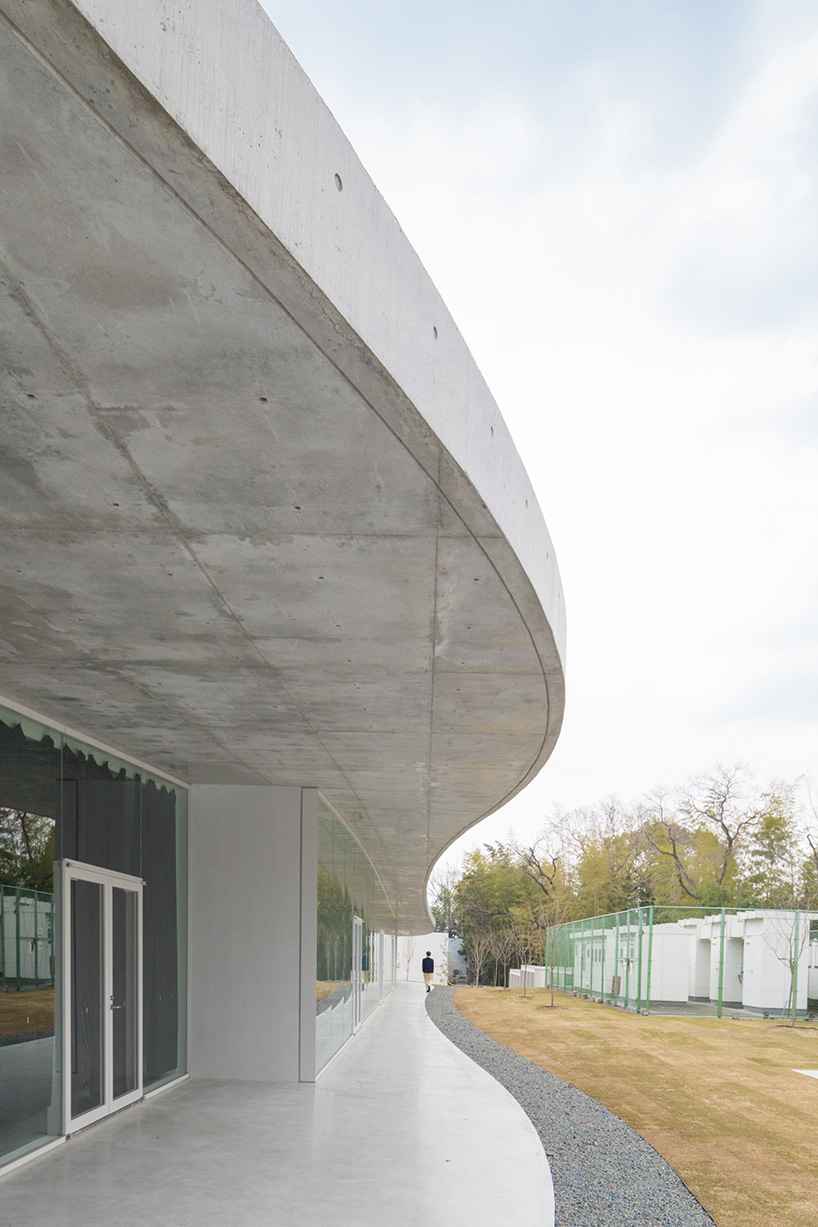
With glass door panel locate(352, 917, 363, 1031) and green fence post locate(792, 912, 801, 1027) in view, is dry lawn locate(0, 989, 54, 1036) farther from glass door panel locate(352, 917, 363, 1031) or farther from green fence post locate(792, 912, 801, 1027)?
green fence post locate(792, 912, 801, 1027)

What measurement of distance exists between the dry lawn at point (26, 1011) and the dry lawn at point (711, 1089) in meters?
4.94

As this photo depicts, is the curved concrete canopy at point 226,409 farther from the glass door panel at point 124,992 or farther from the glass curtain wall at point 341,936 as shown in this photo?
the glass curtain wall at point 341,936

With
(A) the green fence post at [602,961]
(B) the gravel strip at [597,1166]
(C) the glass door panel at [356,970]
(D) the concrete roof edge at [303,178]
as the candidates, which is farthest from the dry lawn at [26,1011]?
(A) the green fence post at [602,961]

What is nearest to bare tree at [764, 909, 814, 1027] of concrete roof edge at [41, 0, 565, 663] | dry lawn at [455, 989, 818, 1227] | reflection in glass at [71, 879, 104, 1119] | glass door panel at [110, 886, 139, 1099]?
dry lawn at [455, 989, 818, 1227]

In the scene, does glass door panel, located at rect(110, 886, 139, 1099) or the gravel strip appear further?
glass door panel, located at rect(110, 886, 139, 1099)

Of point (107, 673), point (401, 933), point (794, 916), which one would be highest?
point (107, 673)

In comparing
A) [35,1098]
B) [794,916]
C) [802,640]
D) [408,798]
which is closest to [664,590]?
[802,640]

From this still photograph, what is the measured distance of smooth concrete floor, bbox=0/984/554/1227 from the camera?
6.40 m

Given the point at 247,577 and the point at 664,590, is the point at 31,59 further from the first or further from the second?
the point at 664,590

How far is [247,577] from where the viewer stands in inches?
199

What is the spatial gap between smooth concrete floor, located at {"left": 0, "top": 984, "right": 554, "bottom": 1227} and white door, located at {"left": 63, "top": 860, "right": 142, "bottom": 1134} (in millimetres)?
Result: 278

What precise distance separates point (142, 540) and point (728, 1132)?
347 inches

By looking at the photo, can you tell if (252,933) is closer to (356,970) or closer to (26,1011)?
(26,1011)

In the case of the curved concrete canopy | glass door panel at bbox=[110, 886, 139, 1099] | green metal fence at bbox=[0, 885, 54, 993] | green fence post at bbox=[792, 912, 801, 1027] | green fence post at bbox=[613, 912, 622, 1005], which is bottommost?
green fence post at bbox=[613, 912, 622, 1005]
